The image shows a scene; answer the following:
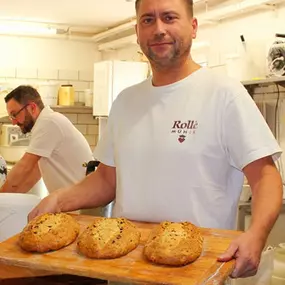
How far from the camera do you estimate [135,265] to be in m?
1.12

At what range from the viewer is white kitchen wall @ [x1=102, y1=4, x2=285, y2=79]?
11.2 feet

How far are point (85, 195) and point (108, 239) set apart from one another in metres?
0.40

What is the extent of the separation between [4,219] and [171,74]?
0.91 metres

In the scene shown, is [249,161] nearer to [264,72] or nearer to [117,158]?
[117,158]

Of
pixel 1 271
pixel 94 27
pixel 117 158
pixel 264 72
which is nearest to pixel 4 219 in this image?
pixel 1 271

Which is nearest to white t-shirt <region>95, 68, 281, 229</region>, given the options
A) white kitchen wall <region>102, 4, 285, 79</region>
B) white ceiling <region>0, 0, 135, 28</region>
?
white kitchen wall <region>102, 4, 285, 79</region>

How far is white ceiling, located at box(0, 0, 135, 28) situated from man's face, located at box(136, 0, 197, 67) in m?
3.20

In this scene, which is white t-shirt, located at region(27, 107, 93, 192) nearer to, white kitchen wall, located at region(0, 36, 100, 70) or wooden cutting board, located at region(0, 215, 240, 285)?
wooden cutting board, located at region(0, 215, 240, 285)

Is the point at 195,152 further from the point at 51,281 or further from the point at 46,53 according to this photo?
the point at 46,53

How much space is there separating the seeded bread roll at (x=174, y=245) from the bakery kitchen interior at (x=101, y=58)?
37.5 inches

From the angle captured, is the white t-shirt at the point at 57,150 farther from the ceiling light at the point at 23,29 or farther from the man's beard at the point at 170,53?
the ceiling light at the point at 23,29

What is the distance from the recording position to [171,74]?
1.46 metres

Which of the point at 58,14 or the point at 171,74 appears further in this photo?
the point at 58,14

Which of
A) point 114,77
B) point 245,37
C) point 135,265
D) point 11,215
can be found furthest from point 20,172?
point 114,77
